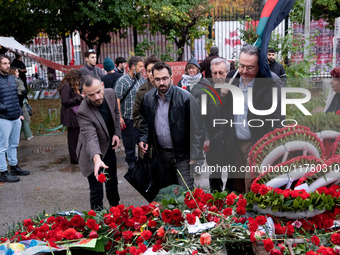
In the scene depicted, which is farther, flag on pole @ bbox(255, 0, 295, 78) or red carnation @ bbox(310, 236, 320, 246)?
flag on pole @ bbox(255, 0, 295, 78)

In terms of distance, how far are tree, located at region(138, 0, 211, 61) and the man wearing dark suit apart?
9.55 meters

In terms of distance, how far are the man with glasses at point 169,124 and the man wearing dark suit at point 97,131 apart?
48 centimetres

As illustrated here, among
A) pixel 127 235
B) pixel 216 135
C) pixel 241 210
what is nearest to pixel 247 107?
pixel 216 135

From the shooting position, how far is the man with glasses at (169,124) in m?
4.41

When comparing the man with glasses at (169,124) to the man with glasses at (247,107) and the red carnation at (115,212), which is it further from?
the red carnation at (115,212)

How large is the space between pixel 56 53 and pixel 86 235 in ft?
61.3

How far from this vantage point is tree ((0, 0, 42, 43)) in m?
14.2

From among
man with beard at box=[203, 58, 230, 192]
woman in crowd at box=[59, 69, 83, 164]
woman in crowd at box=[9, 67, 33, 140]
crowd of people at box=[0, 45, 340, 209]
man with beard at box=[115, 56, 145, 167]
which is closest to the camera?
crowd of people at box=[0, 45, 340, 209]

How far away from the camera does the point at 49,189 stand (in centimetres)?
673

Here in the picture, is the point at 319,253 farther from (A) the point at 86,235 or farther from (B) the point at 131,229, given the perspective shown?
(A) the point at 86,235

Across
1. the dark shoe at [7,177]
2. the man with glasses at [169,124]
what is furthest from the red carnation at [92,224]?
the dark shoe at [7,177]

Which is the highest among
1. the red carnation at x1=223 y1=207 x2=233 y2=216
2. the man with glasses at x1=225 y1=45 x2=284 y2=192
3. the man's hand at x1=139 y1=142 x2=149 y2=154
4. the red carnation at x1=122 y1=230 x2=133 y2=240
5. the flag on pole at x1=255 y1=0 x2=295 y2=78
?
the flag on pole at x1=255 y1=0 x2=295 y2=78

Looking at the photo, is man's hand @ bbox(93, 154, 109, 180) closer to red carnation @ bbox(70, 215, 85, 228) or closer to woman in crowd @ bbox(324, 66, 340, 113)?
red carnation @ bbox(70, 215, 85, 228)

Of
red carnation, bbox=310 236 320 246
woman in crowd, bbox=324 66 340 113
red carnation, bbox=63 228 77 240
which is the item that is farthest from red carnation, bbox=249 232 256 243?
woman in crowd, bbox=324 66 340 113
